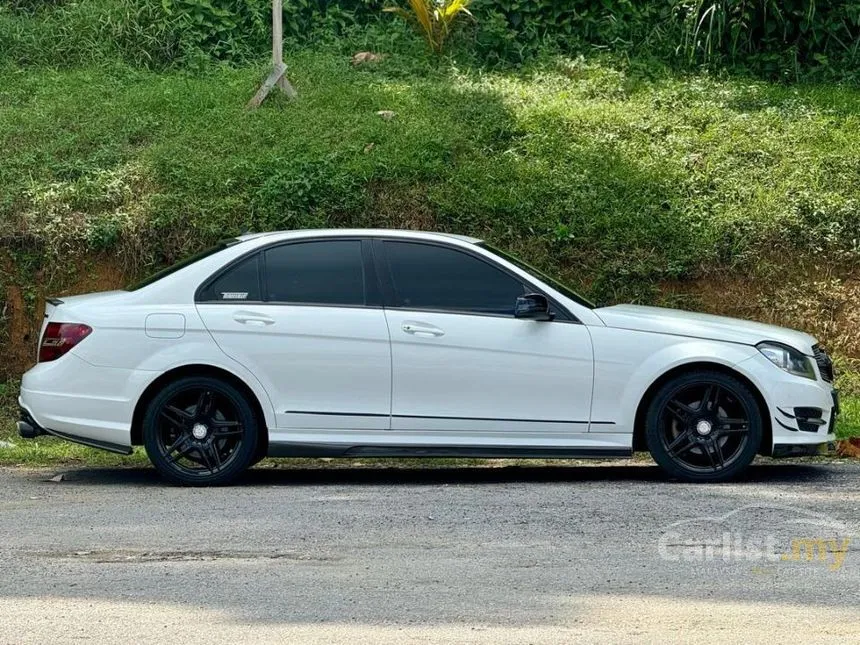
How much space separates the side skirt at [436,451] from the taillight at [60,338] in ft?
4.48

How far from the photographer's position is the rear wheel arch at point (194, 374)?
912 centimetres

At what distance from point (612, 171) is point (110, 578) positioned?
8358 millimetres

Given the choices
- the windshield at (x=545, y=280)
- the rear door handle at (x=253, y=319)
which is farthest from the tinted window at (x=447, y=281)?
the rear door handle at (x=253, y=319)

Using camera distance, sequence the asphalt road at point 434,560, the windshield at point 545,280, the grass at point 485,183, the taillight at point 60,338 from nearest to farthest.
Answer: the asphalt road at point 434,560 < the taillight at point 60,338 < the windshield at point 545,280 < the grass at point 485,183

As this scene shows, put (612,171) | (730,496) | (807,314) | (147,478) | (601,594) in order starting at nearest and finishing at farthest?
(601,594)
(730,496)
(147,478)
(807,314)
(612,171)

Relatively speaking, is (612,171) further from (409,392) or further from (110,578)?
(110,578)

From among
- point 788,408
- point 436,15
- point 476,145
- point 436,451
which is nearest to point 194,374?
point 436,451

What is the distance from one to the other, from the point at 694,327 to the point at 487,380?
1.33 metres

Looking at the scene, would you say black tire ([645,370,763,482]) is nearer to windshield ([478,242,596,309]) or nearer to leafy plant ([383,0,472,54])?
windshield ([478,242,596,309])

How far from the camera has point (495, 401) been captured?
29.8 feet

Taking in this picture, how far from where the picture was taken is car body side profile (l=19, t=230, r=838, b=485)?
9062 mm

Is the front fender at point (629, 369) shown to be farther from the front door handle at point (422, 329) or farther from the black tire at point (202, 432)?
the black tire at point (202, 432)

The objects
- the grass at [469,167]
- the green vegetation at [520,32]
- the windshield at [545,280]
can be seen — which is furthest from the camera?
the green vegetation at [520,32]

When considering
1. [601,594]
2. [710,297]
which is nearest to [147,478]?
[601,594]
